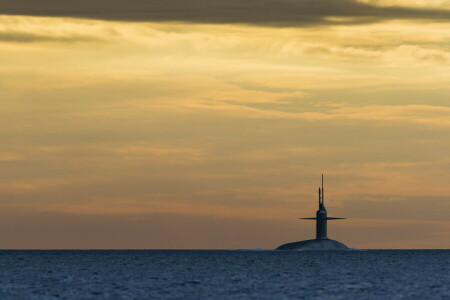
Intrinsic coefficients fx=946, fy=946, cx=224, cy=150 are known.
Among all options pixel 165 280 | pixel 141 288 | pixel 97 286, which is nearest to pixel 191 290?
pixel 141 288

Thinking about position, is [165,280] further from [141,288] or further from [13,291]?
[13,291]

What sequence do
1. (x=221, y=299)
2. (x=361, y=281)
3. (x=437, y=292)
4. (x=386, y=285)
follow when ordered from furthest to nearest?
1. (x=361, y=281)
2. (x=386, y=285)
3. (x=437, y=292)
4. (x=221, y=299)

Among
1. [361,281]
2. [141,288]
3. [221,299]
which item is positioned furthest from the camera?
[361,281]

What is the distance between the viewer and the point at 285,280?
113 m

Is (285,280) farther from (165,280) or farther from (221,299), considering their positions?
(221,299)

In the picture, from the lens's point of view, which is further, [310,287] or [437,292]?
[310,287]

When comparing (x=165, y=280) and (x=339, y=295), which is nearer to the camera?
(x=339, y=295)

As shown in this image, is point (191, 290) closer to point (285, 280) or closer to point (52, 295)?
point (52, 295)

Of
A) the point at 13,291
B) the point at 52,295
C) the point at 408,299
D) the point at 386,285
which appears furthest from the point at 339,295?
the point at 13,291

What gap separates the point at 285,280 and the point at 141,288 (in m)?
23.2

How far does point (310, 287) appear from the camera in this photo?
97.6 metres

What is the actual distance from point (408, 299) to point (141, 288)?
28.5 m

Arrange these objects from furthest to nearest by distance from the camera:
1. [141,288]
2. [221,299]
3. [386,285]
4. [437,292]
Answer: [386,285]
[141,288]
[437,292]
[221,299]

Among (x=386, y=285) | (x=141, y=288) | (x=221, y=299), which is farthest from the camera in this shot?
(x=386, y=285)
